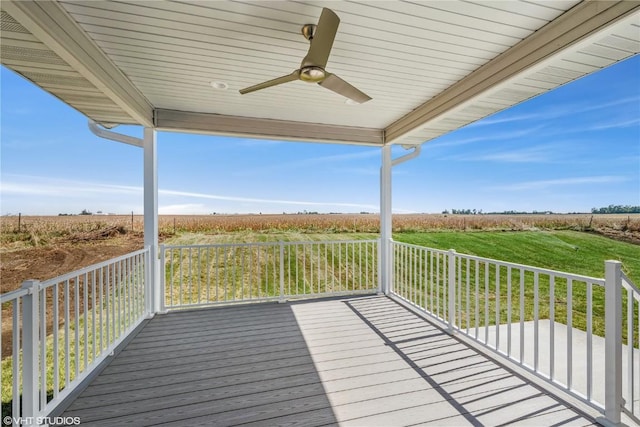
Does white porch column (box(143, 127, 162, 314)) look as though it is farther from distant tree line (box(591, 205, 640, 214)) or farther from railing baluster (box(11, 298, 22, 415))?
distant tree line (box(591, 205, 640, 214))

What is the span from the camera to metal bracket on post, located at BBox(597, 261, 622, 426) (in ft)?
5.75

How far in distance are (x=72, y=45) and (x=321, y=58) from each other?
172 cm

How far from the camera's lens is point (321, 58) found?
202cm

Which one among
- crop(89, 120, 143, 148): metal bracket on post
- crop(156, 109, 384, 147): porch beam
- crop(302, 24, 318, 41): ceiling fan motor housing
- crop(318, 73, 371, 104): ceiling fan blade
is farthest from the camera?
crop(156, 109, 384, 147): porch beam

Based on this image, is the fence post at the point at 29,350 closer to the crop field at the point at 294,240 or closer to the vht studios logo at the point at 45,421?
the vht studios logo at the point at 45,421

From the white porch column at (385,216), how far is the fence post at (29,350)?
3985mm

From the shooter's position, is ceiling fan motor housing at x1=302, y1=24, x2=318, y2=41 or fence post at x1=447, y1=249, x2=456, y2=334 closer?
ceiling fan motor housing at x1=302, y1=24, x2=318, y2=41

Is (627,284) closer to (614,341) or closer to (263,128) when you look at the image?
(614,341)

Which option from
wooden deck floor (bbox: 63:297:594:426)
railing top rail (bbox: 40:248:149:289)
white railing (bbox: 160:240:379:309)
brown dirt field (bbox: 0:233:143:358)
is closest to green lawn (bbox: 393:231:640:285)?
white railing (bbox: 160:240:379:309)

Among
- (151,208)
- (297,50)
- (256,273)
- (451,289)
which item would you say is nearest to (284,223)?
(256,273)

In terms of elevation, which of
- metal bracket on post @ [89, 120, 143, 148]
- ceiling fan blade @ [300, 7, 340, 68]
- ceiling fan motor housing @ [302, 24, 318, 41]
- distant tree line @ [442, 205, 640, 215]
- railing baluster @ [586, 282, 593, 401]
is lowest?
railing baluster @ [586, 282, 593, 401]

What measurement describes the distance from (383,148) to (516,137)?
24.1 feet

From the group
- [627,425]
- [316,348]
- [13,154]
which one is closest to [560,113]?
[627,425]

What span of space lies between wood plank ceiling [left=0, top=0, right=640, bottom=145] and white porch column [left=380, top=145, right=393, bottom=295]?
1.21 metres
